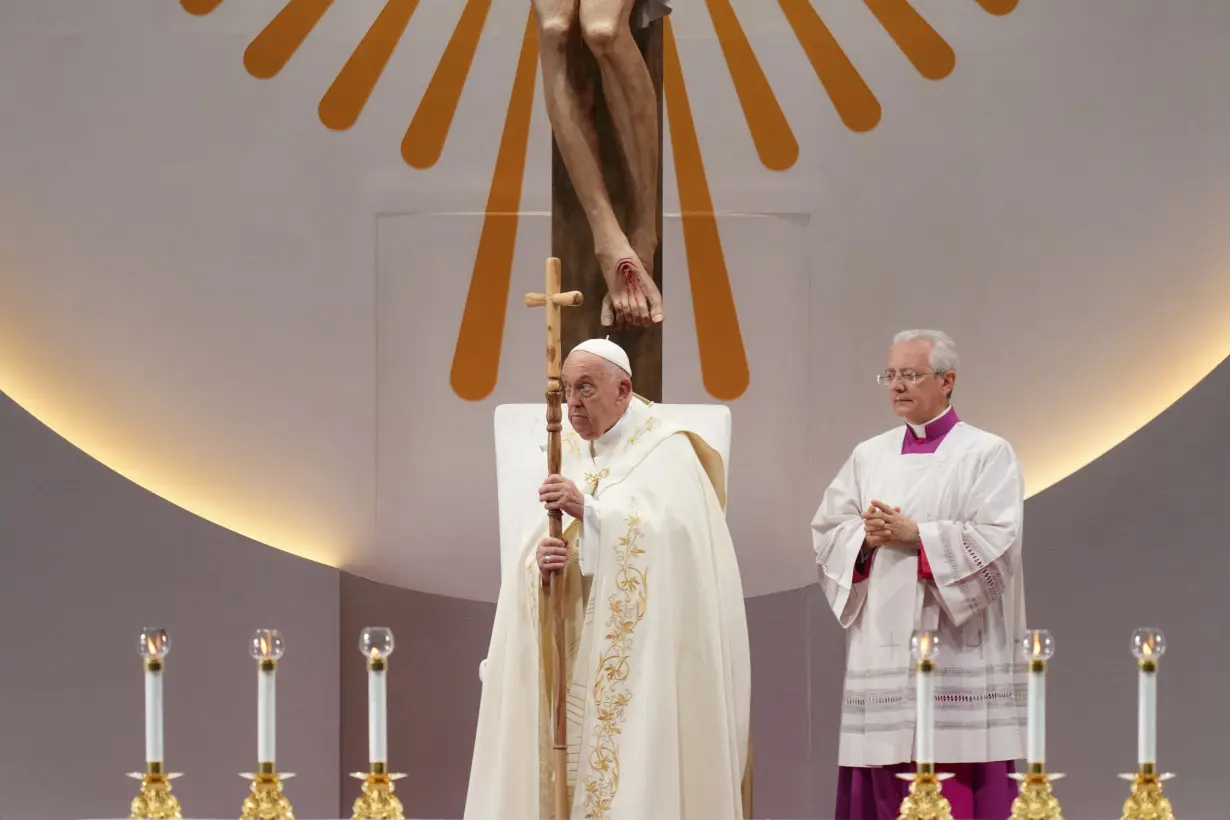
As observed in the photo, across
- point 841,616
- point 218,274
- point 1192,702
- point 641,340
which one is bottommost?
point 1192,702

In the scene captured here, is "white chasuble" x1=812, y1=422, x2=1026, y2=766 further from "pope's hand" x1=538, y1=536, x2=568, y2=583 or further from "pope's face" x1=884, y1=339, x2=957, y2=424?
"pope's hand" x1=538, y1=536, x2=568, y2=583

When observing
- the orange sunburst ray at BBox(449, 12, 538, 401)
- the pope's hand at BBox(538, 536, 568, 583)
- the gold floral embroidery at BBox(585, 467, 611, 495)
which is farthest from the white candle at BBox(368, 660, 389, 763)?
the orange sunburst ray at BBox(449, 12, 538, 401)

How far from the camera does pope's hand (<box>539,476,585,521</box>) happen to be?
11.5 feet

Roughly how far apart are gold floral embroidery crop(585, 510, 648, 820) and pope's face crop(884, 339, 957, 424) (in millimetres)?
869

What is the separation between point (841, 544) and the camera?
4.16 metres

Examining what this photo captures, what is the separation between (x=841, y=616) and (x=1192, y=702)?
165 centimetres

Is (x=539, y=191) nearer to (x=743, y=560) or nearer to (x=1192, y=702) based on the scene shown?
(x=743, y=560)

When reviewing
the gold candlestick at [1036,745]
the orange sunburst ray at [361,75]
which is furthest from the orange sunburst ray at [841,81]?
the gold candlestick at [1036,745]

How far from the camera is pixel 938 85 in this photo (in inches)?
216

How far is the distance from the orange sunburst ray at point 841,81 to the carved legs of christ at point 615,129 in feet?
4.78

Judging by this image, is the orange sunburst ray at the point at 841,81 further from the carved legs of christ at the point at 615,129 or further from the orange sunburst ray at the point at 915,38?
the carved legs of christ at the point at 615,129

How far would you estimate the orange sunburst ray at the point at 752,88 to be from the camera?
217 inches

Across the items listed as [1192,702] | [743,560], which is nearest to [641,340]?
[743,560]

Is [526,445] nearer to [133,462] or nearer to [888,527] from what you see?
[888,527]
